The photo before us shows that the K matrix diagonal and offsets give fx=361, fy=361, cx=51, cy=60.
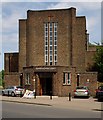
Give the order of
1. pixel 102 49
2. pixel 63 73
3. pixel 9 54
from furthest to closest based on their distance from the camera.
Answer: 1. pixel 9 54
2. pixel 102 49
3. pixel 63 73

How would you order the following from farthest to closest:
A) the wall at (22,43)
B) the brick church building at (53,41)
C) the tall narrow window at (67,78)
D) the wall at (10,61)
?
the wall at (10,61), the wall at (22,43), the brick church building at (53,41), the tall narrow window at (67,78)

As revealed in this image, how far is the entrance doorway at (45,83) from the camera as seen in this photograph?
158 feet

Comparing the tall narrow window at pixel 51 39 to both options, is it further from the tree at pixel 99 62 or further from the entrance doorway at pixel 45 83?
the tree at pixel 99 62

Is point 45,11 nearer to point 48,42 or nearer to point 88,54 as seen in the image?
point 48,42

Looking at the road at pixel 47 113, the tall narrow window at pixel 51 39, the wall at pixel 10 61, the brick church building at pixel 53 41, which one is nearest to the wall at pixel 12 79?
the brick church building at pixel 53 41

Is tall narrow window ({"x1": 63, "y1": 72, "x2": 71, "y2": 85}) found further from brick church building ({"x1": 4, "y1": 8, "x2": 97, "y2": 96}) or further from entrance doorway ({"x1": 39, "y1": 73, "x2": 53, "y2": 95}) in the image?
brick church building ({"x1": 4, "y1": 8, "x2": 97, "y2": 96})

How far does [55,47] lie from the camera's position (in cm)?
5559

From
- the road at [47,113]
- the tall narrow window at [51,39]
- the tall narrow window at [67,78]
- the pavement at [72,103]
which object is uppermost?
the tall narrow window at [51,39]

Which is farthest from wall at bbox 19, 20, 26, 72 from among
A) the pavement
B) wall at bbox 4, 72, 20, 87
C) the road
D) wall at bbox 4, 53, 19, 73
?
the road

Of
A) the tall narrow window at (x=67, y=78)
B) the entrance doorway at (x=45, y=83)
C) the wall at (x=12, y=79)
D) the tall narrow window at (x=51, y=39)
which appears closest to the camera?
the entrance doorway at (x=45, y=83)

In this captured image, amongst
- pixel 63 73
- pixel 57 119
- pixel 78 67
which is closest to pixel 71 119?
pixel 57 119

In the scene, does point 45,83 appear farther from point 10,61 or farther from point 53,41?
point 10,61

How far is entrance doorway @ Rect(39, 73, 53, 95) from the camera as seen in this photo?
158ft

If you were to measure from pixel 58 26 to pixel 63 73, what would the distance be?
31.8 ft
